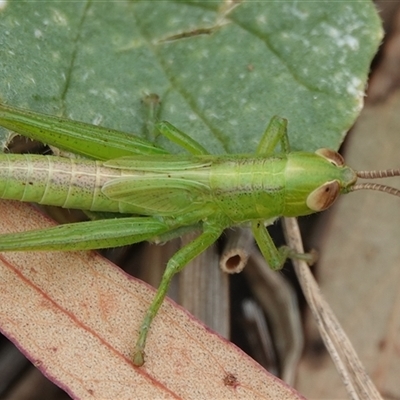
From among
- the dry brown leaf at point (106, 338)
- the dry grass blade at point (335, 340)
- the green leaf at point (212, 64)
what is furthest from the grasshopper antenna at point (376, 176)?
the dry brown leaf at point (106, 338)

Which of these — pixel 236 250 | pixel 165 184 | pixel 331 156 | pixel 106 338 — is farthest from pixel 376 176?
pixel 106 338

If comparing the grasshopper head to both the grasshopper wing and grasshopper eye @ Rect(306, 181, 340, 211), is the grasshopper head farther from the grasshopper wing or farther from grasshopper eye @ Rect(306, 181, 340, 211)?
the grasshopper wing

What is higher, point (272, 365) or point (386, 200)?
point (386, 200)

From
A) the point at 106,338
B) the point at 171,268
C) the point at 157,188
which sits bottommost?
the point at 106,338

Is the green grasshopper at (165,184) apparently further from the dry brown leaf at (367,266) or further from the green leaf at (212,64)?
the dry brown leaf at (367,266)

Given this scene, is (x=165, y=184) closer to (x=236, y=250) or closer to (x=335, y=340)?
(x=236, y=250)

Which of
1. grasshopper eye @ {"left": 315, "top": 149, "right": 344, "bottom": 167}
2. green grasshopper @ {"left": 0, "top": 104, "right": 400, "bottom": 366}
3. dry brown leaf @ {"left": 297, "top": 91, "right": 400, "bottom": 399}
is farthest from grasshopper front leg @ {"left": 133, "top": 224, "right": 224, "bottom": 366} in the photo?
dry brown leaf @ {"left": 297, "top": 91, "right": 400, "bottom": 399}

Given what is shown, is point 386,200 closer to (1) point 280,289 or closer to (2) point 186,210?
(1) point 280,289

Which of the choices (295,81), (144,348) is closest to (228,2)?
(295,81)
